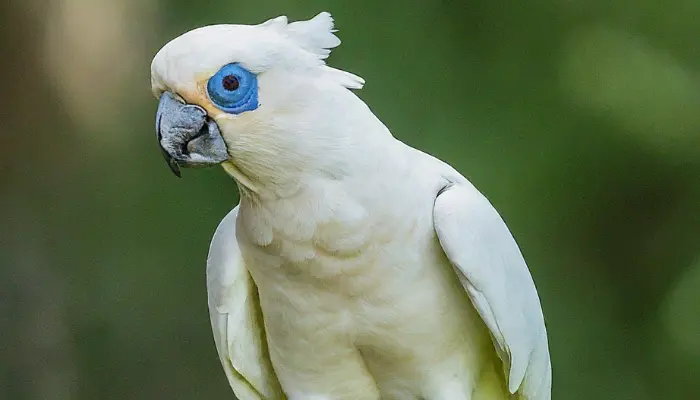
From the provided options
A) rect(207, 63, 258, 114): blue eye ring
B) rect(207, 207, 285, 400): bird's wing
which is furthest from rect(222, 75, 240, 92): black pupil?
rect(207, 207, 285, 400): bird's wing

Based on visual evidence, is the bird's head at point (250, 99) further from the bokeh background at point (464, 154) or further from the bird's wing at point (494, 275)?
the bokeh background at point (464, 154)

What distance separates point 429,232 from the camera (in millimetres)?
965

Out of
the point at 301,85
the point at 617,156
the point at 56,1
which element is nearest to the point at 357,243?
the point at 301,85

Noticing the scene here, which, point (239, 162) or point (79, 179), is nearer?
point (239, 162)

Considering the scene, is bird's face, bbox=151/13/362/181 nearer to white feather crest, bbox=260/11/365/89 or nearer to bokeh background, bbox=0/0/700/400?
white feather crest, bbox=260/11/365/89

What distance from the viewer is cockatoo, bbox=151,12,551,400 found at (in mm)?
825

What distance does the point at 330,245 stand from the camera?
2.96 ft

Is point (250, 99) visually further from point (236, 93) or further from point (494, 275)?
point (494, 275)

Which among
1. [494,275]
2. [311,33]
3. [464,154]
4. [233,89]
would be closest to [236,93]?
[233,89]

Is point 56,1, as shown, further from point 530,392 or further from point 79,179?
point 530,392

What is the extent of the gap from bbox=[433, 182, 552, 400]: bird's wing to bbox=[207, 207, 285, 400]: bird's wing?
284 mm

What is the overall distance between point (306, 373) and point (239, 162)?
326 millimetres

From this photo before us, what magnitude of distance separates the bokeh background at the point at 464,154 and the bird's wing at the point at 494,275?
0.57 metres

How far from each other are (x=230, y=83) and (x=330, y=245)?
22cm
